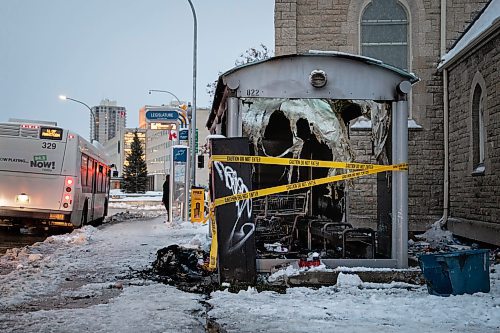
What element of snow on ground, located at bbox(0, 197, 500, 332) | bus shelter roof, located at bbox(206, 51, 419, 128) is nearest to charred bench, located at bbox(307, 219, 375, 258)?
snow on ground, located at bbox(0, 197, 500, 332)

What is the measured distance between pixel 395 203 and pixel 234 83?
3.05 metres

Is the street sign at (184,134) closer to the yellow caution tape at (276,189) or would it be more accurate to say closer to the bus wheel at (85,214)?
the bus wheel at (85,214)

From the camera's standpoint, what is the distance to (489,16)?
14672mm

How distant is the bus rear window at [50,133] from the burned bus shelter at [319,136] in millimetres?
7223

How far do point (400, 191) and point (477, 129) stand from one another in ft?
21.8

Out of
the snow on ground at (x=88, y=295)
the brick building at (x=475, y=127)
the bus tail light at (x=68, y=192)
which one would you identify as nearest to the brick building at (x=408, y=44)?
the brick building at (x=475, y=127)

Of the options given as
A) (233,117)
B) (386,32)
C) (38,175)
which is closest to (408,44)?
(386,32)

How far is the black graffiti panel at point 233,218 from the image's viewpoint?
8758 mm

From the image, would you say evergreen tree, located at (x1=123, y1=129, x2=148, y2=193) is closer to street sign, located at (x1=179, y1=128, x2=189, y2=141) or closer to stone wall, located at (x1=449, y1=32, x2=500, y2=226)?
street sign, located at (x1=179, y1=128, x2=189, y2=141)

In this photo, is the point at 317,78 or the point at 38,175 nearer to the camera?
the point at 317,78

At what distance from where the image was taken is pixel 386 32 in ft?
60.5

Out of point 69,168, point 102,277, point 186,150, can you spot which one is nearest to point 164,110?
A: point 186,150

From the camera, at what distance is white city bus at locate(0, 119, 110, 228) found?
1756 cm

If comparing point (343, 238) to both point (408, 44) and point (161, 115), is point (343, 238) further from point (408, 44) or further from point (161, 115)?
point (161, 115)
